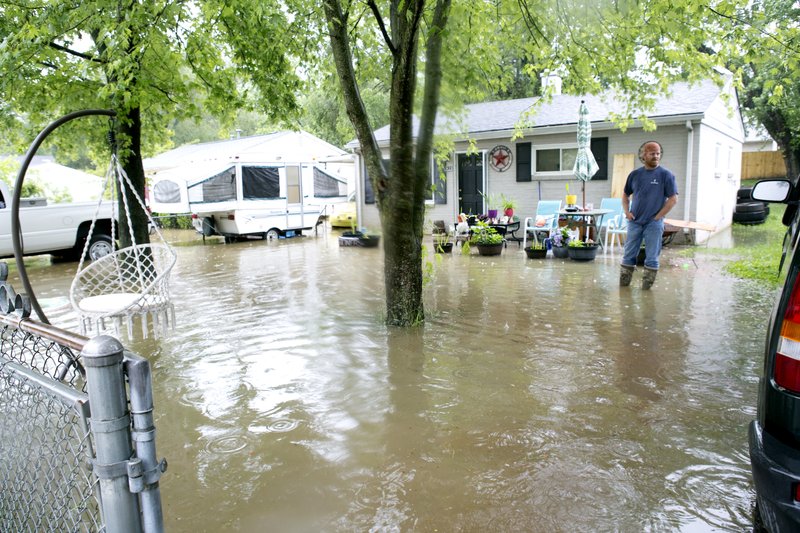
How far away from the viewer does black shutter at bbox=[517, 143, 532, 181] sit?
14594 mm

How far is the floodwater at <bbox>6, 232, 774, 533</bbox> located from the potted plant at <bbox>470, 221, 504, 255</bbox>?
4037mm

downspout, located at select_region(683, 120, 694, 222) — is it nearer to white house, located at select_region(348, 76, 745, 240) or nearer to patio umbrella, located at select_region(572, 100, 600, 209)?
white house, located at select_region(348, 76, 745, 240)

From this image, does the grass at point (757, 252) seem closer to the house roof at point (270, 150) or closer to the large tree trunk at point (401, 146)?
the large tree trunk at point (401, 146)

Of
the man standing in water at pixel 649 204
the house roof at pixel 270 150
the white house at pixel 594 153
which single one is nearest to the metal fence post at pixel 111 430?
the man standing in water at pixel 649 204

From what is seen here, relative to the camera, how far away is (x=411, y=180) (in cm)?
576

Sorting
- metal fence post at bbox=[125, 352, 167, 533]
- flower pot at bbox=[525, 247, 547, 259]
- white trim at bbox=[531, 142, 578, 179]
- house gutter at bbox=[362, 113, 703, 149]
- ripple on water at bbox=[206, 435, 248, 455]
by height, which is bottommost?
ripple on water at bbox=[206, 435, 248, 455]

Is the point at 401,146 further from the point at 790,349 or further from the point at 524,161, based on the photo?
the point at 524,161

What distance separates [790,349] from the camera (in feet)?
6.12

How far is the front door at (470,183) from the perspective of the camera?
15.6 metres

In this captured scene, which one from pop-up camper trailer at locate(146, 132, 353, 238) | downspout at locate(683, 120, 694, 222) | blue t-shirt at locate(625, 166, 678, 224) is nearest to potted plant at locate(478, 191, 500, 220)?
downspout at locate(683, 120, 694, 222)

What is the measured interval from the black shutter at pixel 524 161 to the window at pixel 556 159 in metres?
0.23

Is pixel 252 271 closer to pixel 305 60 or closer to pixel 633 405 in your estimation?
pixel 305 60

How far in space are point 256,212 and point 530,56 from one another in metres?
9.86

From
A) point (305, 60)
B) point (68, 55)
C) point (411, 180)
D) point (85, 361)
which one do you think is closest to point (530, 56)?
point (305, 60)
